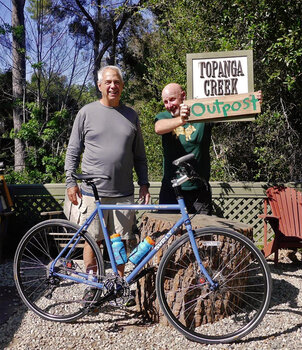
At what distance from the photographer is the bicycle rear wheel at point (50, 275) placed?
115 inches

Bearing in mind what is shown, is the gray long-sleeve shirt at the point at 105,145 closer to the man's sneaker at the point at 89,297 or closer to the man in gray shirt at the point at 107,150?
the man in gray shirt at the point at 107,150

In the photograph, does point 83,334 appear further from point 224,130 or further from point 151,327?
point 224,130

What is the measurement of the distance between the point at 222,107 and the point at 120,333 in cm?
186

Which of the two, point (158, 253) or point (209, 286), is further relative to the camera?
point (158, 253)

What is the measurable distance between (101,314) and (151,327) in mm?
470

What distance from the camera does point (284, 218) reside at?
444 centimetres

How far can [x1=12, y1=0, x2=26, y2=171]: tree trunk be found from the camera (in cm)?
1127

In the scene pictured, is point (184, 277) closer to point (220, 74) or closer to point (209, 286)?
point (209, 286)

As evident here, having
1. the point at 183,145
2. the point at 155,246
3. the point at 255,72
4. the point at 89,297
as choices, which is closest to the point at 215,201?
the point at 255,72

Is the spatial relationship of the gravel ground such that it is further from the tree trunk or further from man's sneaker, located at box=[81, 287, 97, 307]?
the tree trunk

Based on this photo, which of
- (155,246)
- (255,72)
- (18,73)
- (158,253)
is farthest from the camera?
(18,73)

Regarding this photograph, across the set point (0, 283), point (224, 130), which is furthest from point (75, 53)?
point (0, 283)

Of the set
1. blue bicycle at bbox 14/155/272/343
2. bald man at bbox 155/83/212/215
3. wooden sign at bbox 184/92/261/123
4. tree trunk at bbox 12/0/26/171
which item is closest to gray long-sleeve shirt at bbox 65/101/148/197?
blue bicycle at bbox 14/155/272/343

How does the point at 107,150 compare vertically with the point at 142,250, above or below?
above
